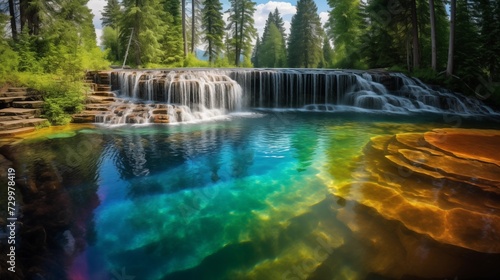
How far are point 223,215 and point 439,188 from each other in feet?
12.8

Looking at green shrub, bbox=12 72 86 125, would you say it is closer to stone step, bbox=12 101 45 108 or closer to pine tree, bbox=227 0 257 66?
stone step, bbox=12 101 45 108

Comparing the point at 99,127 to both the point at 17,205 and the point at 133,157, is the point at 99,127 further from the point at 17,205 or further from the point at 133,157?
the point at 17,205

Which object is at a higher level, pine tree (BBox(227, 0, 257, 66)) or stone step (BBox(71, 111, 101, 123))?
pine tree (BBox(227, 0, 257, 66))

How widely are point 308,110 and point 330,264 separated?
14894 mm

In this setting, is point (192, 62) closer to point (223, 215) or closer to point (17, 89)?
point (17, 89)

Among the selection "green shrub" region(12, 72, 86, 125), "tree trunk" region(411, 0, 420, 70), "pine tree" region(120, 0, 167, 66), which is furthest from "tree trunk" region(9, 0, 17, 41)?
"tree trunk" region(411, 0, 420, 70)

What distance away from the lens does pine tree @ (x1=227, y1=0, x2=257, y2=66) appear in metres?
38.7

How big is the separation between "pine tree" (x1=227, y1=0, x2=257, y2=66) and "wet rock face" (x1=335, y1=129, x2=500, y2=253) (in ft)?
112

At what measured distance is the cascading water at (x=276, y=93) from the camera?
15.5 m

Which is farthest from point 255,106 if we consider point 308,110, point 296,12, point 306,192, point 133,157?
point 296,12

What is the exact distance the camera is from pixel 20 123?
1005 cm

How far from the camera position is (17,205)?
4.51 metres

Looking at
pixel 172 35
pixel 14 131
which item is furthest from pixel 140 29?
pixel 14 131

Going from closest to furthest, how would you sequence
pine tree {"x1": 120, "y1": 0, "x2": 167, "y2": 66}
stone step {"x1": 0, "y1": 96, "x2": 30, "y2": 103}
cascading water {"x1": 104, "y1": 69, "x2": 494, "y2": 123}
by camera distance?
stone step {"x1": 0, "y1": 96, "x2": 30, "y2": 103} → cascading water {"x1": 104, "y1": 69, "x2": 494, "y2": 123} → pine tree {"x1": 120, "y1": 0, "x2": 167, "y2": 66}
